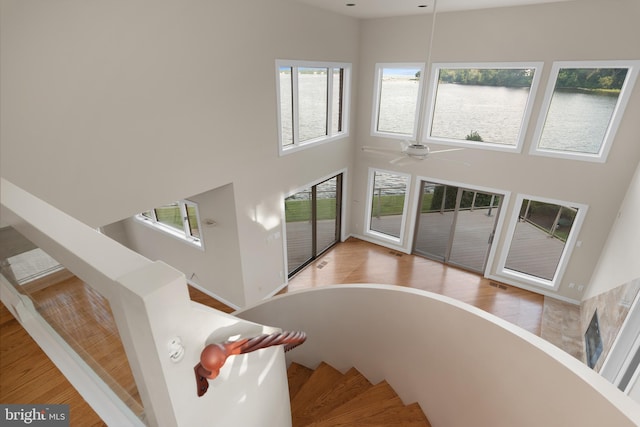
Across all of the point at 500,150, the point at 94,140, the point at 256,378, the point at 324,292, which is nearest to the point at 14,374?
the point at 256,378

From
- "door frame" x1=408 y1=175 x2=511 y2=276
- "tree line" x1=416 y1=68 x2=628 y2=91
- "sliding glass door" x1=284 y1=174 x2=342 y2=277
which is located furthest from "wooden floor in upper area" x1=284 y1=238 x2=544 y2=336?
"tree line" x1=416 y1=68 x2=628 y2=91

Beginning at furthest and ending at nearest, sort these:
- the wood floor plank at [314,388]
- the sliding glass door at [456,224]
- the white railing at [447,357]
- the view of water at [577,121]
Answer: the sliding glass door at [456,224]
the view of water at [577,121]
the wood floor plank at [314,388]
the white railing at [447,357]

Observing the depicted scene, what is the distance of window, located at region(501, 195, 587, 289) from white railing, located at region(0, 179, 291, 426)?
6716 mm

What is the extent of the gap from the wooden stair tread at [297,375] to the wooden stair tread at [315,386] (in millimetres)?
340

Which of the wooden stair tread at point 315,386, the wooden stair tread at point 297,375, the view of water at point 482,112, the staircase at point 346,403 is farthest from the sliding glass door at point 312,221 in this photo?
the staircase at point 346,403

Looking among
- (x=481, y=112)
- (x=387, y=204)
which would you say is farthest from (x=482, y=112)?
(x=387, y=204)

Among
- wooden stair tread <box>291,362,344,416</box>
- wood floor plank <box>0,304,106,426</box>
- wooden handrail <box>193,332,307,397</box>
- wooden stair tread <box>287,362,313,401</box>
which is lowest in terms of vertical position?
wooden stair tread <box>287,362,313,401</box>

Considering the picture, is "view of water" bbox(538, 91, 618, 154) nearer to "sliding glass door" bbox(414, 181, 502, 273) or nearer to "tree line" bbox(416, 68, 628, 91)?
"tree line" bbox(416, 68, 628, 91)

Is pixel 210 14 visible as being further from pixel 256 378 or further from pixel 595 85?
pixel 595 85

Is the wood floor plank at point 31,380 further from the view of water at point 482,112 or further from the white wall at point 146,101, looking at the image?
the view of water at point 482,112

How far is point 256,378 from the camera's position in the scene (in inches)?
65.1

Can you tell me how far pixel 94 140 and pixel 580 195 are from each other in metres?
7.46

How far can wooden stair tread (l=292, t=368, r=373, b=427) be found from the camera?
316 centimetres

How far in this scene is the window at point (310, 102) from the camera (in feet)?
18.3
